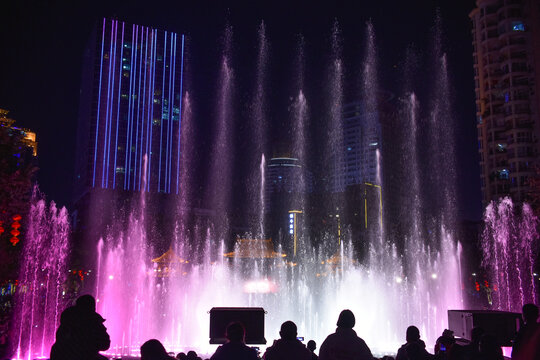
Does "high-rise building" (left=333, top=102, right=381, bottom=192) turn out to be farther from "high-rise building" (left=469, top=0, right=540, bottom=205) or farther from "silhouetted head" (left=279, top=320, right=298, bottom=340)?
"silhouetted head" (left=279, top=320, right=298, bottom=340)

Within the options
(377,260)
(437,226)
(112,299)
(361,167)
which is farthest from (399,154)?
(112,299)

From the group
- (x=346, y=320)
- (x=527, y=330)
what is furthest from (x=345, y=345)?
(x=527, y=330)

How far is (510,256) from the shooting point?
33.0m

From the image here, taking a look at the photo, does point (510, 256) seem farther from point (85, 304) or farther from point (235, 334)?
point (85, 304)

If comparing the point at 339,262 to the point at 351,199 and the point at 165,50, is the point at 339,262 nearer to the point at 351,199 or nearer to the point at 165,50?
the point at 351,199

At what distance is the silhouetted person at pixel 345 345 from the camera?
15.6ft

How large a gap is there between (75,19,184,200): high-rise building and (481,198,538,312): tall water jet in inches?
1970

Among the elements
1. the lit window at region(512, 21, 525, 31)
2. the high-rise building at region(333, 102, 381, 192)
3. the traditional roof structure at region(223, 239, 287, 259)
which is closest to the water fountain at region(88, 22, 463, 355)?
the traditional roof structure at region(223, 239, 287, 259)

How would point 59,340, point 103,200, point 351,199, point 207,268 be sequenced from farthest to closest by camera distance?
point 351,199
point 103,200
point 207,268
point 59,340

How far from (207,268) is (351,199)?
49.9 meters

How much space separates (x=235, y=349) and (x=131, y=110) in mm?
72266

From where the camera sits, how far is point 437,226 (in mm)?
58875

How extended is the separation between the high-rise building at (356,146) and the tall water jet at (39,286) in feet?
280

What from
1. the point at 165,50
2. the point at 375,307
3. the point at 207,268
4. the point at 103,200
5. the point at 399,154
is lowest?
the point at 375,307
